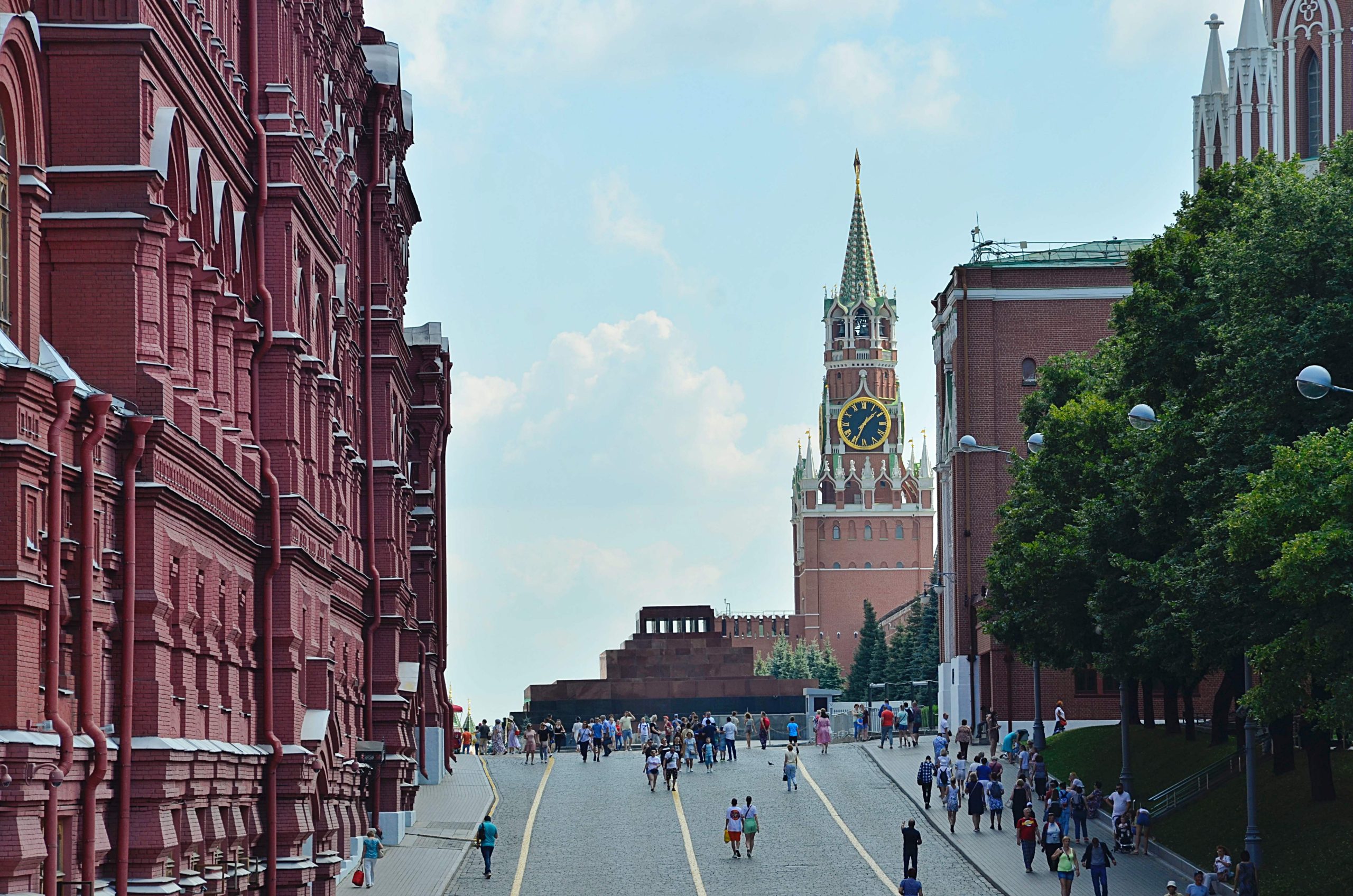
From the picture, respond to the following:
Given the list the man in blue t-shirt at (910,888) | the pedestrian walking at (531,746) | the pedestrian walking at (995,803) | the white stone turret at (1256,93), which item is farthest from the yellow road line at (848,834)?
the white stone turret at (1256,93)

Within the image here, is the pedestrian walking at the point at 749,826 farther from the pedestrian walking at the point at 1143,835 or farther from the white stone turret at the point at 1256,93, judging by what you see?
the white stone turret at the point at 1256,93

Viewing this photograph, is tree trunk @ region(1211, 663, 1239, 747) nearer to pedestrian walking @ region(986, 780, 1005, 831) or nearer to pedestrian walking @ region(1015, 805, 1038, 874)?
pedestrian walking @ region(986, 780, 1005, 831)

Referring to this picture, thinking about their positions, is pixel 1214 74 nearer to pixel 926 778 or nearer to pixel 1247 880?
pixel 926 778

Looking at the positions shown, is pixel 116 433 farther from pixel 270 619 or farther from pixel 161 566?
pixel 270 619

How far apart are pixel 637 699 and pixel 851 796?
138ft

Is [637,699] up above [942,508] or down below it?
below

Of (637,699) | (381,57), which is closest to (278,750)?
(381,57)

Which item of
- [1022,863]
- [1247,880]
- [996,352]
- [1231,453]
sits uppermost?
[996,352]

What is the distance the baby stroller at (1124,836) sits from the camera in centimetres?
4450

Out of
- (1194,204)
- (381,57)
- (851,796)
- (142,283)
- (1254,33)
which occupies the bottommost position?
(851,796)

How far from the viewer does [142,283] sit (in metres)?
24.1

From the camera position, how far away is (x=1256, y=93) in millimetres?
73250

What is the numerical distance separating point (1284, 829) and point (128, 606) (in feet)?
74.4

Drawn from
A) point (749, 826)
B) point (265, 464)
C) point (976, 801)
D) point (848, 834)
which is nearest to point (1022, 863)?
point (976, 801)
